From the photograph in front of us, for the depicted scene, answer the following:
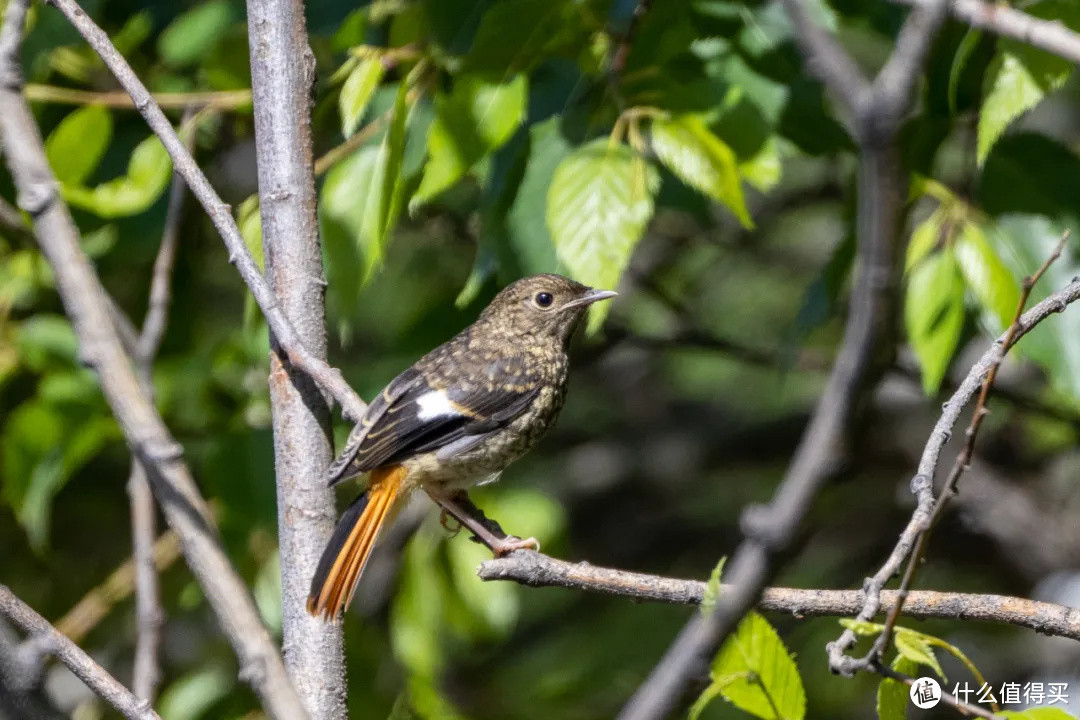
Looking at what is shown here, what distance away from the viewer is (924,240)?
3207 millimetres

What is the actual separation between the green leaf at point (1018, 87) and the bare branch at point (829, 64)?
177 cm

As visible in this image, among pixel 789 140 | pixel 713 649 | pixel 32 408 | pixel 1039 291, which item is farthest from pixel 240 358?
pixel 713 649

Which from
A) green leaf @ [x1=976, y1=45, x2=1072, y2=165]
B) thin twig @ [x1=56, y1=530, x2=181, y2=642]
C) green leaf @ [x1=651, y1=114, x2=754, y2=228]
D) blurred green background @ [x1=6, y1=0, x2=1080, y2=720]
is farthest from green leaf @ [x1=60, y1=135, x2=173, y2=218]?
green leaf @ [x1=976, y1=45, x2=1072, y2=165]

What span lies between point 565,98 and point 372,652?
1993mm

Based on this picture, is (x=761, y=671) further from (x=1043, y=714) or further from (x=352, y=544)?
(x=352, y=544)

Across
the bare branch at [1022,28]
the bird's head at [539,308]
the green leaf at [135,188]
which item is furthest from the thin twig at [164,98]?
the bare branch at [1022,28]

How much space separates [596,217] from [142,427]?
161 centimetres

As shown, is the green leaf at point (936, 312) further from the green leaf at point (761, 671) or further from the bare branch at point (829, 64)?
the bare branch at point (829, 64)

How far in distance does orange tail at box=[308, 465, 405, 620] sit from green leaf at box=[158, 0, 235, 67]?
4.63 ft

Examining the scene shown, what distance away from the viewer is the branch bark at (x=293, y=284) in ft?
8.73

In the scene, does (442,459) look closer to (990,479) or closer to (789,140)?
(789,140)

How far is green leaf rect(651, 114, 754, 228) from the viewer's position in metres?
2.88

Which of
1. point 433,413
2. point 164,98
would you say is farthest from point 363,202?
point 164,98

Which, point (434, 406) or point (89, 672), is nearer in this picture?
point (89, 672)
